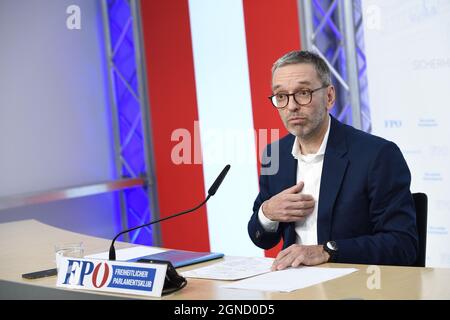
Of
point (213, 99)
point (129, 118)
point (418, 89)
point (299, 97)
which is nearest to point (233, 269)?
point (299, 97)

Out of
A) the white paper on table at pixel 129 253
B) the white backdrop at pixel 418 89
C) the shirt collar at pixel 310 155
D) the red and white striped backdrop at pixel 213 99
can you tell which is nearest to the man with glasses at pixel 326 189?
the shirt collar at pixel 310 155

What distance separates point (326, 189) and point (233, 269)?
50cm

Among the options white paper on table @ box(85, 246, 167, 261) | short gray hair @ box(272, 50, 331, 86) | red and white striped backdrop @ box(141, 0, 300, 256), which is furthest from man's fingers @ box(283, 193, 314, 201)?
red and white striped backdrop @ box(141, 0, 300, 256)

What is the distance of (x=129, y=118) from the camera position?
595 centimetres

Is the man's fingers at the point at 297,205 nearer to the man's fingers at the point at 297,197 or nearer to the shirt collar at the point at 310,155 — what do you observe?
the man's fingers at the point at 297,197

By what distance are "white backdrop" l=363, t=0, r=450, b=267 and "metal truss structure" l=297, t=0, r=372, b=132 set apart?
11.9 inches

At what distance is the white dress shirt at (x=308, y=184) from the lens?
258cm

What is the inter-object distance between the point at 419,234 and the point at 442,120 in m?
1.57

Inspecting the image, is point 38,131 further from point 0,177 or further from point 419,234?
point 419,234

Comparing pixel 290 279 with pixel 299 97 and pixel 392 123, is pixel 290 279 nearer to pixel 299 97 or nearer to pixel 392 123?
pixel 299 97

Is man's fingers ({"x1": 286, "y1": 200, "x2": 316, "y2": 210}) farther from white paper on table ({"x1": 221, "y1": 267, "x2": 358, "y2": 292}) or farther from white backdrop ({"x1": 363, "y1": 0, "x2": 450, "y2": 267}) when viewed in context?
white backdrop ({"x1": 363, "y1": 0, "x2": 450, "y2": 267})

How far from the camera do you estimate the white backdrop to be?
150 inches

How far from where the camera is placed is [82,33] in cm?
572
